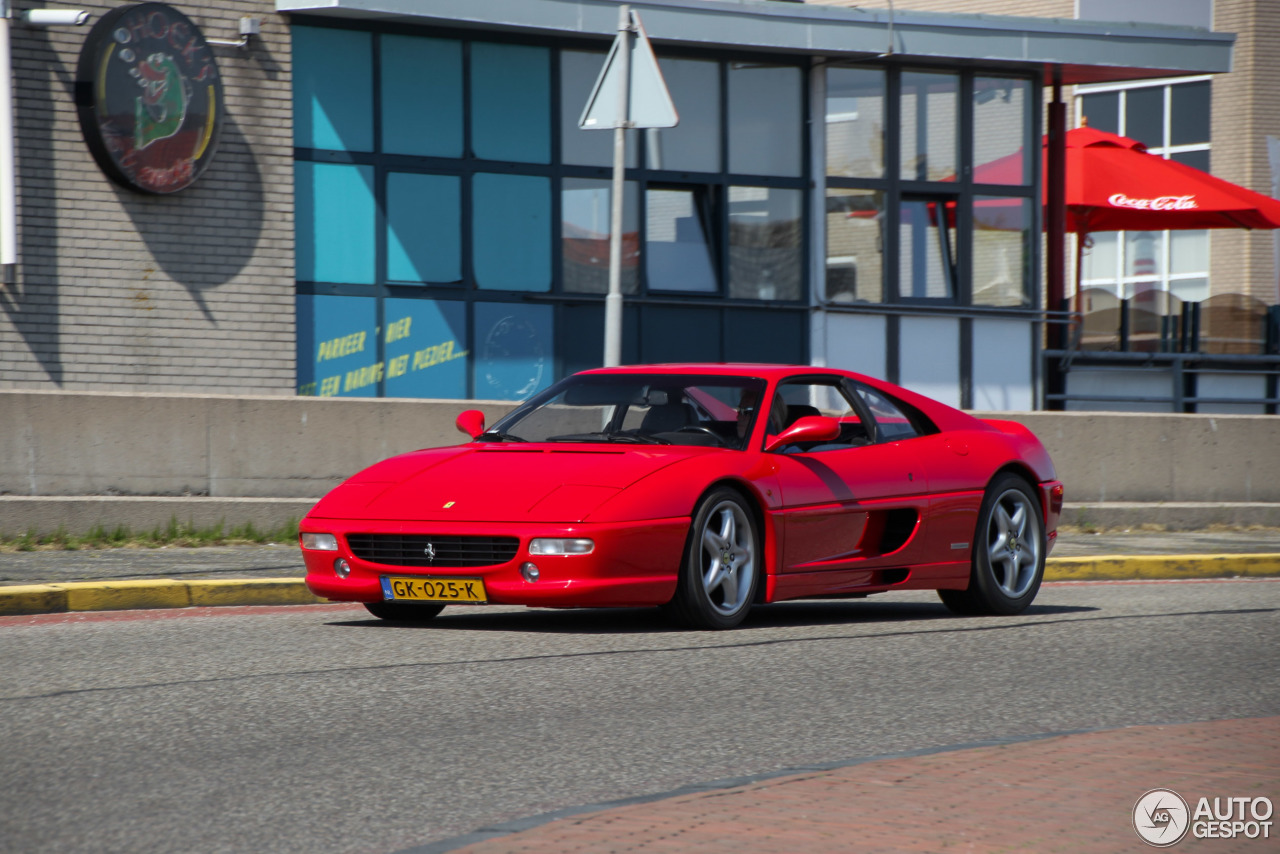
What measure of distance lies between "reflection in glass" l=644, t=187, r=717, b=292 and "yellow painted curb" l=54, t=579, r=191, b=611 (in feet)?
30.2

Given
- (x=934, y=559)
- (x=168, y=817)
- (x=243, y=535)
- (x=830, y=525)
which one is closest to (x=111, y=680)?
(x=168, y=817)

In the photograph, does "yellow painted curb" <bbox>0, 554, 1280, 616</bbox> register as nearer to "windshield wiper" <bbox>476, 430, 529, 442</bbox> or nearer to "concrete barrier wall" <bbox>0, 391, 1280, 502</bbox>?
"windshield wiper" <bbox>476, 430, 529, 442</bbox>

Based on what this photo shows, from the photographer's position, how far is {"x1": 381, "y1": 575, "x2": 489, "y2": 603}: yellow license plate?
741cm

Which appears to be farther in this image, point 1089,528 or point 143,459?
point 1089,528

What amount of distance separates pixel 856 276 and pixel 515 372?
13.7 ft

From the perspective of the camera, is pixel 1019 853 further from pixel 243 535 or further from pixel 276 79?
pixel 276 79

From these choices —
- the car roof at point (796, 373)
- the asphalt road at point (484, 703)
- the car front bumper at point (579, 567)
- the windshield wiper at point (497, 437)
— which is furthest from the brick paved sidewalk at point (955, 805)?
the windshield wiper at point (497, 437)

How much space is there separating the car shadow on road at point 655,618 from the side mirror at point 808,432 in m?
0.91

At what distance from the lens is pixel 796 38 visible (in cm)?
1728

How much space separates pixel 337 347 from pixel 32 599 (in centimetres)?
759

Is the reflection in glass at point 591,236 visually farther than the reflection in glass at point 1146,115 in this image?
No

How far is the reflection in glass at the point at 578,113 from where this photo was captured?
676 inches

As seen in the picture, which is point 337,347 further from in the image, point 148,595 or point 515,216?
point 148,595

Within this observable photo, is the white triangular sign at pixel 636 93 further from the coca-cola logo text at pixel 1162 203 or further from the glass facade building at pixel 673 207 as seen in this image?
the coca-cola logo text at pixel 1162 203
